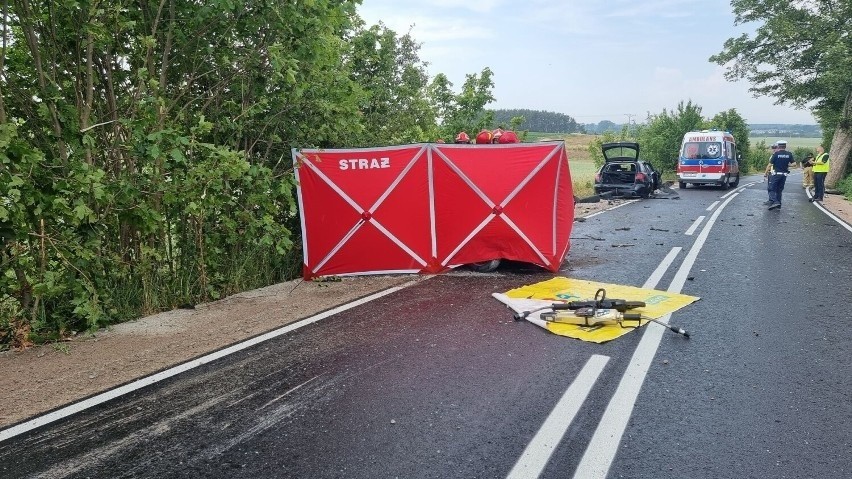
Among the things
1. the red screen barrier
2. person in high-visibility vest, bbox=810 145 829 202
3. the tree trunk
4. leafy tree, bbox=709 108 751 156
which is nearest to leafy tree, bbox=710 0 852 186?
the tree trunk

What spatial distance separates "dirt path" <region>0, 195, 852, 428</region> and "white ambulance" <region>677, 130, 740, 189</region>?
24.0 metres

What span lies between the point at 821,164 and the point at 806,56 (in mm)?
11374

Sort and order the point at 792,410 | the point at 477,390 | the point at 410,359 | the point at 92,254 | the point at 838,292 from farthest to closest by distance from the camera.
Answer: the point at 838,292 → the point at 92,254 → the point at 410,359 → the point at 477,390 → the point at 792,410

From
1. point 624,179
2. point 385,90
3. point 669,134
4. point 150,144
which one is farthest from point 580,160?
point 150,144

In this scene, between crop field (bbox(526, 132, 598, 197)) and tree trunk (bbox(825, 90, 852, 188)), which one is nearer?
crop field (bbox(526, 132, 598, 197))

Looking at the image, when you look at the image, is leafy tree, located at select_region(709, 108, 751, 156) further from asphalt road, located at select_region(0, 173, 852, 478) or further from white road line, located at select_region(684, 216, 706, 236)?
asphalt road, located at select_region(0, 173, 852, 478)

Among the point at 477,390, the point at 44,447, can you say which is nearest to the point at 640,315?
the point at 477,390

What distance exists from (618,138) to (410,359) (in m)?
37.4

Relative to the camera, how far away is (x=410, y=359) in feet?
15.3

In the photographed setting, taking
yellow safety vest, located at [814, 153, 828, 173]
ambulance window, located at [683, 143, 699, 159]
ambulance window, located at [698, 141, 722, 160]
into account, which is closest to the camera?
yellow safety vest, located at [814, 153, 828, 173]

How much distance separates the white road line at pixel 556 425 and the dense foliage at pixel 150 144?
3934 mm

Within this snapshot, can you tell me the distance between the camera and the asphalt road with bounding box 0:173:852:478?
3094 millimetres

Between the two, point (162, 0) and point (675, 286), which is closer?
point (162, 0)

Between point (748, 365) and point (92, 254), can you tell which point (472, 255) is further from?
point (92, 254)
